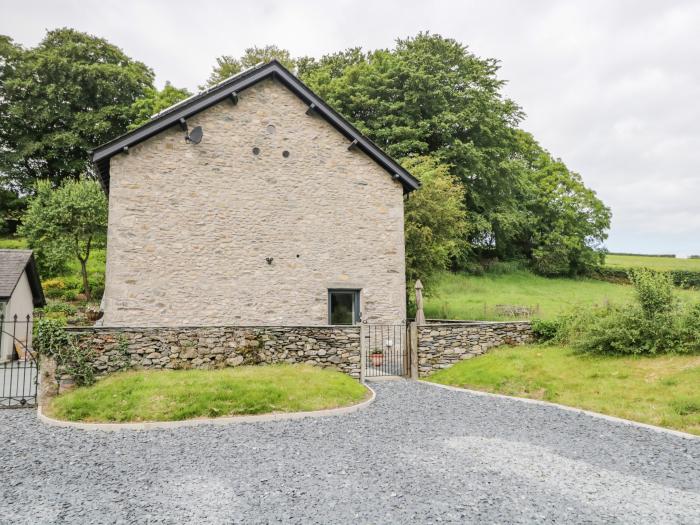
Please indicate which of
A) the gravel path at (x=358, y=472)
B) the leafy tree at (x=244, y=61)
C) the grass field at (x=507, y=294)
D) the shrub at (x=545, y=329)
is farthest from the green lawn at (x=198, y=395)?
the leafy tree at (x=244, y=61)

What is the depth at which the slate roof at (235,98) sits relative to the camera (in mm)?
15250

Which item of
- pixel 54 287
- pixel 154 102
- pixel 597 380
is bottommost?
pixel 597 380

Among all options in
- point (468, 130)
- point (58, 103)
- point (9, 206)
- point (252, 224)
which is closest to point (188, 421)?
point (252, 224)

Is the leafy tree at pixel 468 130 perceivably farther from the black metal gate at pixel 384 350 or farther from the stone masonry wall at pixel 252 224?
the black metal gate at pixel 384 350

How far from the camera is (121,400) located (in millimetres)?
9789

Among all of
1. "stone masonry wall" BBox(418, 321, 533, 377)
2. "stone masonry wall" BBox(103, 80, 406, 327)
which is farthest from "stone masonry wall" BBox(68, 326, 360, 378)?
"stone masonry wall" BBox(103, 80, 406, 327)

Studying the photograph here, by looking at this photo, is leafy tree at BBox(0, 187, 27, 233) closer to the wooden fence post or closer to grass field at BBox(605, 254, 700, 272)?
the wooden fence post

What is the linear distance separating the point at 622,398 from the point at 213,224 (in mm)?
13000

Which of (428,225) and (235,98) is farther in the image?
(428,225)

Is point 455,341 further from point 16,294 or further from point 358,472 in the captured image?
point 16,294

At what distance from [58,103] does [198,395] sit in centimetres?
3726

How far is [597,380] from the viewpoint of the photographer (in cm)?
1161

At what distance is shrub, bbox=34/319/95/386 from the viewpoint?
11.0 m

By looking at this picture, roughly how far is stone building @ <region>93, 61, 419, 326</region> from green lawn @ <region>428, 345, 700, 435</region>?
189 inches
